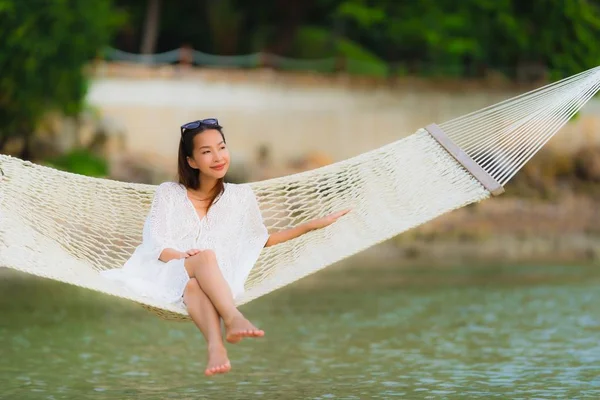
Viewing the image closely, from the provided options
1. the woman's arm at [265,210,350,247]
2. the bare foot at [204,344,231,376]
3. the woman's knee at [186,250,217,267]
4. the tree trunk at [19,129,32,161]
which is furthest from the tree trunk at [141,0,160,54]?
the bare foot at [204,344,231,376]

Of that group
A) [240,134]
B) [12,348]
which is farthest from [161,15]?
[12,348]

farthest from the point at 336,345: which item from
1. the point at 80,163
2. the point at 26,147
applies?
the point at 26,147

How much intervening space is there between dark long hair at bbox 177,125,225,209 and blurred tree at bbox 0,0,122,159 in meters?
10.4

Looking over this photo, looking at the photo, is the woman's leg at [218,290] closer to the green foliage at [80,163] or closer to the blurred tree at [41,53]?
the blurred tree at [41,53]

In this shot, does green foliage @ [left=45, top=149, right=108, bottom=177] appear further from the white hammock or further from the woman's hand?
the woman's hand

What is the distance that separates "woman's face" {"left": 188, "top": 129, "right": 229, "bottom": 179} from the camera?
518 cm

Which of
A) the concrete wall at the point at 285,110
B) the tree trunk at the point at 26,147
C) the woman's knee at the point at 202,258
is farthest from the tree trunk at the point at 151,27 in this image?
the woman's knee at the point at 202,258

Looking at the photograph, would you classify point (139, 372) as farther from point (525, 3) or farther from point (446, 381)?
point (525, 3)

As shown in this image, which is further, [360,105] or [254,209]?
[360,105]

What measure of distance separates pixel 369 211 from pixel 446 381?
51.1 inches

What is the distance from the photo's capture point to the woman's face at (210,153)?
17.0 feet

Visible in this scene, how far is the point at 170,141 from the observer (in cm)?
1780

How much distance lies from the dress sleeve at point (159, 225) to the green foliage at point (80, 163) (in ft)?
35.0

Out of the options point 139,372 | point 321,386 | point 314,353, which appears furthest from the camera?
point 314,353
